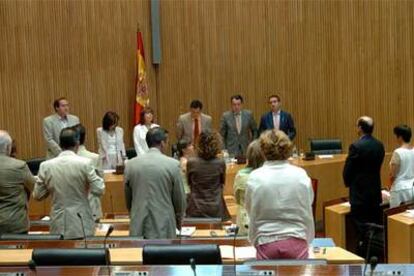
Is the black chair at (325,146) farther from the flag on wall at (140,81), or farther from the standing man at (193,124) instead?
the flag on wall at (140,81)

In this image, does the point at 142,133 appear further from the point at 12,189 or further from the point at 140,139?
the point at 12,189

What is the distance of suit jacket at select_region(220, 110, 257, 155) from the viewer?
10414 millimetres

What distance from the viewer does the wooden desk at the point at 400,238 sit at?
20.8ft

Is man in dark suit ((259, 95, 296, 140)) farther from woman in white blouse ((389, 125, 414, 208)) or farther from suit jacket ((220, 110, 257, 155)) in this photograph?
woman in white blouse ((389, 125, 414, 208))

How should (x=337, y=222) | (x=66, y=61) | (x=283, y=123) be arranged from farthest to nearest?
(x=66, y=61), (x=283, y=123), (x=337, y=222)

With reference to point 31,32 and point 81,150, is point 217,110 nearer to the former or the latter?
point 31,32

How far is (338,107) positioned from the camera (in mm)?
11672

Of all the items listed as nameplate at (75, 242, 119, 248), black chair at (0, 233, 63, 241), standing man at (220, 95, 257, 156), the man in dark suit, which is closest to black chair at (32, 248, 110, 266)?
nameplate at (75, 242, 119, 248)

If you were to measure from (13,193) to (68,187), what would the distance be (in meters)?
0.52

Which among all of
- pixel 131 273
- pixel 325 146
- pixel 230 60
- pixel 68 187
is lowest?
pixel 325 146

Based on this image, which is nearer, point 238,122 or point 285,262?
point 285,262

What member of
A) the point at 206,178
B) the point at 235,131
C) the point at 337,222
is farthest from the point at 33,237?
the point at 235,131

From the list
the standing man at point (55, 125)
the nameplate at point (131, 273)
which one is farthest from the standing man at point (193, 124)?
the nameplate at point (131, 273)

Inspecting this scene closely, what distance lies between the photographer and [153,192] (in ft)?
17.1
